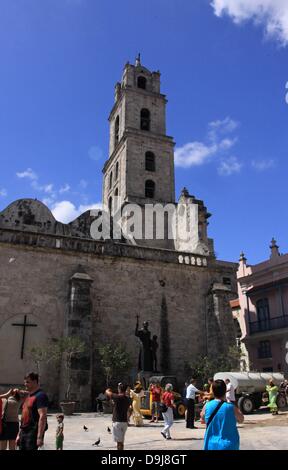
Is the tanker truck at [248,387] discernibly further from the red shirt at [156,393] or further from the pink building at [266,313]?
the pink building at [266,313]

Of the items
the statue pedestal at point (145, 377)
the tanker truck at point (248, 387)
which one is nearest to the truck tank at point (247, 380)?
the tanker truck at point (248, 387)

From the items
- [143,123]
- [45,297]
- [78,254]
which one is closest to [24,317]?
[45,297]

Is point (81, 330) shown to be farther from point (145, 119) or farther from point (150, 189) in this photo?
point (145, 119)

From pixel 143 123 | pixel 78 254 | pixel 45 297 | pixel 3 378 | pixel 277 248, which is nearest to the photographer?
pixel 3 378

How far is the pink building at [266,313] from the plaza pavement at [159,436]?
1392cm

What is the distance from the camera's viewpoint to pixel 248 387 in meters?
15.7

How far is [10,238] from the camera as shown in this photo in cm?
1889

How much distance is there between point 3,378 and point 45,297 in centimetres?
378

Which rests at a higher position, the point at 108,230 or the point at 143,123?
the point at 143,123

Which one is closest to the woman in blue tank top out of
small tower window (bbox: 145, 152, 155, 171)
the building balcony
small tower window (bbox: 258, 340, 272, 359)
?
the building balcony

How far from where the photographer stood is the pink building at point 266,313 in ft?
88.2
